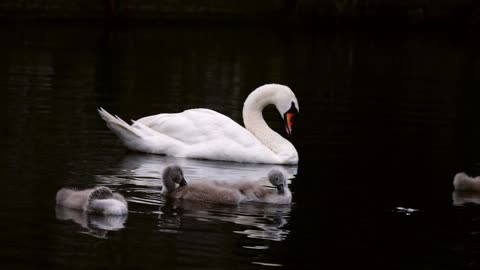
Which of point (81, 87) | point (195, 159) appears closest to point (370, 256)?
point (195, 159)

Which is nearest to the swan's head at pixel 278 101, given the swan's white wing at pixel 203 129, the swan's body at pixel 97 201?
the swan's white wing at pixel 203 129

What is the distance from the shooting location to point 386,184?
1533 centimetres

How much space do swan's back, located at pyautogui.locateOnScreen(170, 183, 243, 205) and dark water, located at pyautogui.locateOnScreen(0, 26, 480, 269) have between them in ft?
0.39

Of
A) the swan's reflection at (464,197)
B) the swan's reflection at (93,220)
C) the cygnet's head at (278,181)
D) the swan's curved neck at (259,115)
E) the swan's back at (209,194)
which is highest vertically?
the swan's curved neck at (259,115)

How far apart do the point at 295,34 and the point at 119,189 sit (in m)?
33.4

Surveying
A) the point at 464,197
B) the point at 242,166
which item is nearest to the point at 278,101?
the point at 242,166

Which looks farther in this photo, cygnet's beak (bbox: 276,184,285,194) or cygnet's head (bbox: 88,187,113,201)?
cygnet's beak (bbox: 276,184,285,194)

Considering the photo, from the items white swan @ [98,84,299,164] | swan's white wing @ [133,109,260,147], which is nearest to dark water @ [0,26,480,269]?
white swan @ [98,84,299,164]

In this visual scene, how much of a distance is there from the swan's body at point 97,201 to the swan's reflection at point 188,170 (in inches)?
66.9

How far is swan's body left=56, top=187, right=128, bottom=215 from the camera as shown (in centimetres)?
1244

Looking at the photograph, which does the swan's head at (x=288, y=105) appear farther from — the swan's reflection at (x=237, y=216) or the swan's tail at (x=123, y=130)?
the swan's reflection at (x=237, y=216)

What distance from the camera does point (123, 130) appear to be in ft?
56.7

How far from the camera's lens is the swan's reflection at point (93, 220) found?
12.0 metres

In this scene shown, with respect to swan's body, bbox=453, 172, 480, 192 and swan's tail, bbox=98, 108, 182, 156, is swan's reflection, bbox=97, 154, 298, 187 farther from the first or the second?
swan's body, bbox=453, 172, 480, 192
